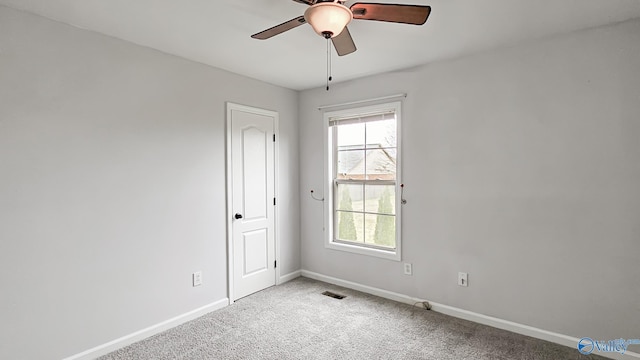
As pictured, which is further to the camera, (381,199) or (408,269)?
(381,199)

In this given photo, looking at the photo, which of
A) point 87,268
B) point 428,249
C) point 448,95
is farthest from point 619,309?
point 87,268

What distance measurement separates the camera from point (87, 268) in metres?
2.36

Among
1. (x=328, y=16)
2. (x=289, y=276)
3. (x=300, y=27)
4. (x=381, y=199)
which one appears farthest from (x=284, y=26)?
(x=289, y=276)

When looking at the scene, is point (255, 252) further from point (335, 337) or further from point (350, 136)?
point (350, 136)

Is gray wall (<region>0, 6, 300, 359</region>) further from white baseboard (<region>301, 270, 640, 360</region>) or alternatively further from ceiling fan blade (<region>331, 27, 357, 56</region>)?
ceiling fan blade (<region>331, 27, 357, 56</region>)

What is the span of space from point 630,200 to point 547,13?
144 centimetres

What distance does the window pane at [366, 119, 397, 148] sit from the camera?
11.6 feet

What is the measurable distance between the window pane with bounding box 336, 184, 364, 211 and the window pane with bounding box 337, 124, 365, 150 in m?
0.48

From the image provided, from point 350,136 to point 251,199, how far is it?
1.38 metres

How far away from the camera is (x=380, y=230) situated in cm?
363

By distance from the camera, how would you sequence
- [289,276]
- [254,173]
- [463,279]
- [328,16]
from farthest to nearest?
1. [289,276]
2. [254,173]
3. [463,279]
4. [328,16]

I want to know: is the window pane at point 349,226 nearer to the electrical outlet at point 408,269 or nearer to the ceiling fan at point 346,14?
the electrical outlet at point 408,269

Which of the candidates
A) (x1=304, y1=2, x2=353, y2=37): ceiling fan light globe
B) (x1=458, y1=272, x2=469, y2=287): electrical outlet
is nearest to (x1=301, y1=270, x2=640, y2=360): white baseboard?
(x1=458, y1=272, x2=469, y2=287): electrical outlet

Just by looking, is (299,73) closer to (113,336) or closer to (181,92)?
(181,92)
